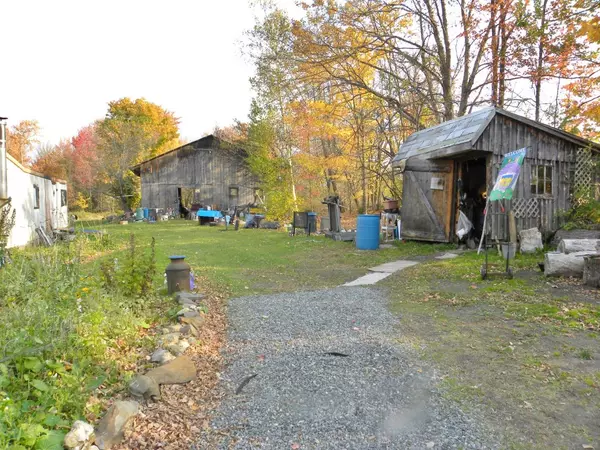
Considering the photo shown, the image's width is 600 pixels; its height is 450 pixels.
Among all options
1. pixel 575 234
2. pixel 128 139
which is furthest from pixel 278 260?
pixel 128 139

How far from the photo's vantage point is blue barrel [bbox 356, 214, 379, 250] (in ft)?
37.1

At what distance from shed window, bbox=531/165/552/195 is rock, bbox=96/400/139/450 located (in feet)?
35.7

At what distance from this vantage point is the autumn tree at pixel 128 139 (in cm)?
2972

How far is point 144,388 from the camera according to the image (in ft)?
9.53

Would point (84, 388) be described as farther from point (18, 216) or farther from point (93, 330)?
point (18, 216)

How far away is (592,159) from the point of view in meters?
10.9

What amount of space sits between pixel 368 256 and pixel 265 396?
7529 millimetres

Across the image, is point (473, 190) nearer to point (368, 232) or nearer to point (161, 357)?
point (368, 232)

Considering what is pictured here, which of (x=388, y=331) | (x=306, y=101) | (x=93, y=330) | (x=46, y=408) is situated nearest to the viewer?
(x=46, y=408)

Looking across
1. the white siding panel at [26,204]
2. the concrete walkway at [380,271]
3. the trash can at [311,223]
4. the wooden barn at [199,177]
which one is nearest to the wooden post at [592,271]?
the concrete walkway at [380,271]

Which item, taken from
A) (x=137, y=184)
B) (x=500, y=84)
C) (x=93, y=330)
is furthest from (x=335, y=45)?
(x=137, y=184)

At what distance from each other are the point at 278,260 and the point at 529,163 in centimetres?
687

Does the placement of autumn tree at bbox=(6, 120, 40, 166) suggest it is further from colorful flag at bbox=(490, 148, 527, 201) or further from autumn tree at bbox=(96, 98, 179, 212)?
colorful flag at bbox=(490, 148, 527, 201)

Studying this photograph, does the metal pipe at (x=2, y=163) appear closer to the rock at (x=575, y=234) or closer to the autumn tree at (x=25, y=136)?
the rock at (x=575, y=234)
